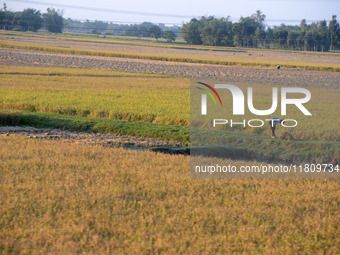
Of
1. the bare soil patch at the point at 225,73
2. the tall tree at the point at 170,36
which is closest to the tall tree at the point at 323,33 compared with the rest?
the tall tree at the point at 170,36

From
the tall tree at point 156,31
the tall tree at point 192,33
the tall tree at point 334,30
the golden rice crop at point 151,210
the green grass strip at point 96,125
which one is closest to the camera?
the golden rice crop at point 151,210

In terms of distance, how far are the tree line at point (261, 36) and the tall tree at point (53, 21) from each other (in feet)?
130

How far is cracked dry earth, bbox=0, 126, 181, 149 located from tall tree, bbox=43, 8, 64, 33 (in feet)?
381

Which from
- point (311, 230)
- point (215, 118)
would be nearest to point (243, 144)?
point (215, 118)

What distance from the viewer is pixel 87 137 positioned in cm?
1311

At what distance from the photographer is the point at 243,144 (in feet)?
40.3

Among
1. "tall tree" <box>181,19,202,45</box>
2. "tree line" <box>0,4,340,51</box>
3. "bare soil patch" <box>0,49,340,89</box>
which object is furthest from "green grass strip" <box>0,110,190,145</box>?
"tall tree" <box>181,19,202,45</box>

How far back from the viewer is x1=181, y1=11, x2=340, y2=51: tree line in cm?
8575

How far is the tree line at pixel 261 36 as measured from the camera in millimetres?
85750

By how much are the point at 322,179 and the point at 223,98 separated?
12842 millimetres

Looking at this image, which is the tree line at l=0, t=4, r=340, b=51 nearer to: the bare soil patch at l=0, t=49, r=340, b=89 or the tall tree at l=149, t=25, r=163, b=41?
the tall tree at l=149, t=25, r=163, b=41

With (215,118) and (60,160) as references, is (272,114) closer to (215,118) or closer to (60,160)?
(215,118)

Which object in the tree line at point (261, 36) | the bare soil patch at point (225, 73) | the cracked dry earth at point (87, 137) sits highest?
the tree line at point (261, 36)

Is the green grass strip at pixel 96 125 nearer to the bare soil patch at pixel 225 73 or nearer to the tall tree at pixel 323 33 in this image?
the bare soil patch at pixel 225 73
